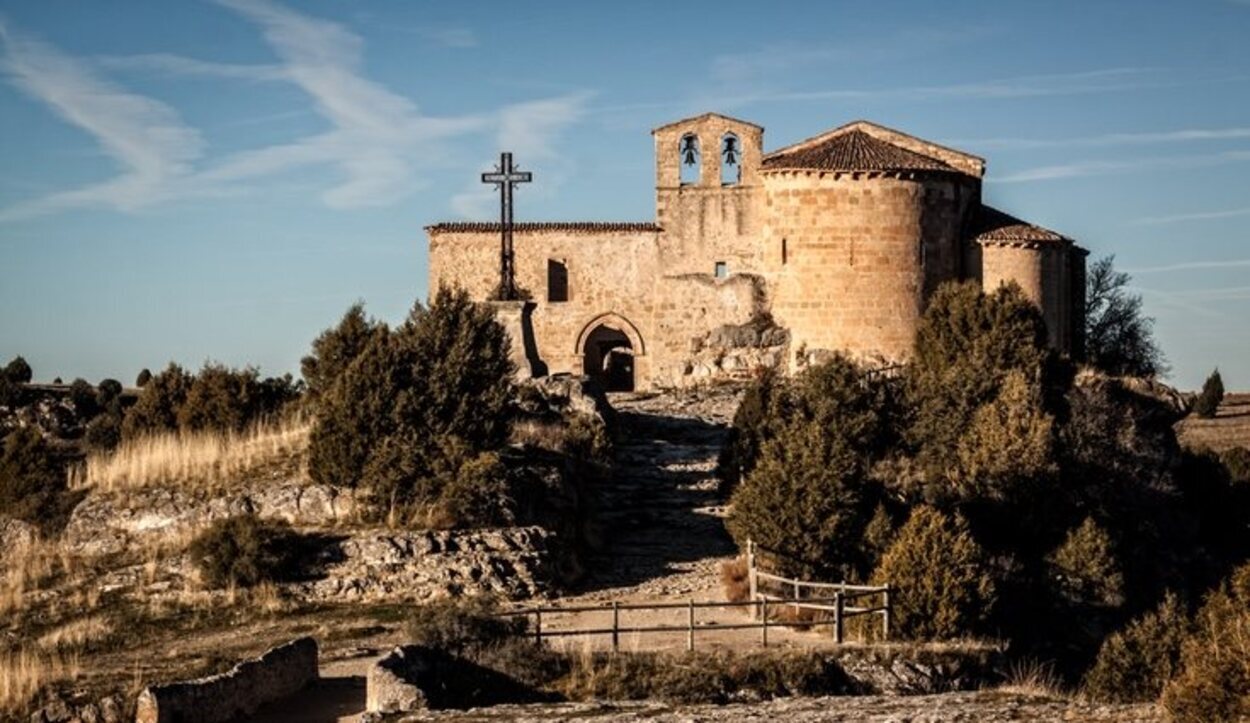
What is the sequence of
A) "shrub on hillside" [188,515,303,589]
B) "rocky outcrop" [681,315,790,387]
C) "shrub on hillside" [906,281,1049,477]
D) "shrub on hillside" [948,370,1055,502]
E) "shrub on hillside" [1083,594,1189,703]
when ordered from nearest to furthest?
"shrub on hillside" [1083,594,1189,703] < "shrub on hillside" [188,515,303,589] < "shrub on hillside" [948,370,1055,502] < "shrub on hillside" [906,281,1049,477] < "rocky outcrop" [681,315,790,387]

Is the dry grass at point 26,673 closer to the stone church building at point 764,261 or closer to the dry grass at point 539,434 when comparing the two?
the dry grass at point 539,434

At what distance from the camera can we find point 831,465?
2748cm

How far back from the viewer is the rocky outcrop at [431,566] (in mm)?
25594

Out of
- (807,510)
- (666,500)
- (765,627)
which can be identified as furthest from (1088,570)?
(765,627)

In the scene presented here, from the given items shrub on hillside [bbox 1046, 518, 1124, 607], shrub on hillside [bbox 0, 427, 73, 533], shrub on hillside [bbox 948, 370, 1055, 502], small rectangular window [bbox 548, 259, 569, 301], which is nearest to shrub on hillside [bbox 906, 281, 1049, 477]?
shrub on hillside [bbox 948, 370, 1055, 502]

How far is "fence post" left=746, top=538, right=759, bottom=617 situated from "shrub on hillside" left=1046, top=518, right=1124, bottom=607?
5404 millimetres

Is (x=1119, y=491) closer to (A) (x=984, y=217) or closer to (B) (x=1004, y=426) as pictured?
(B) (x=1004, y=426)

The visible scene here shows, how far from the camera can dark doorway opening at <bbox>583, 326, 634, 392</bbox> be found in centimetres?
4488

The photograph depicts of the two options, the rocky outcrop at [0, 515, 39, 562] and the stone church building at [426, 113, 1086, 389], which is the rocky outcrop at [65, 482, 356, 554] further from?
the stone church building at [426, 113, 1086, 389]

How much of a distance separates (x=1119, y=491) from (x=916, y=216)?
10.1m

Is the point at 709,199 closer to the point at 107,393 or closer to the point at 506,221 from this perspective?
the point at 506,221

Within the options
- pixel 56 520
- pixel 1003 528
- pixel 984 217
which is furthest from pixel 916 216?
pixel 56 520

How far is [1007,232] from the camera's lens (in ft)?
136

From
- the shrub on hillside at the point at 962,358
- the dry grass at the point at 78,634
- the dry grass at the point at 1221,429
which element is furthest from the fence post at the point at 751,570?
the dry grass at the point at 1221,429
